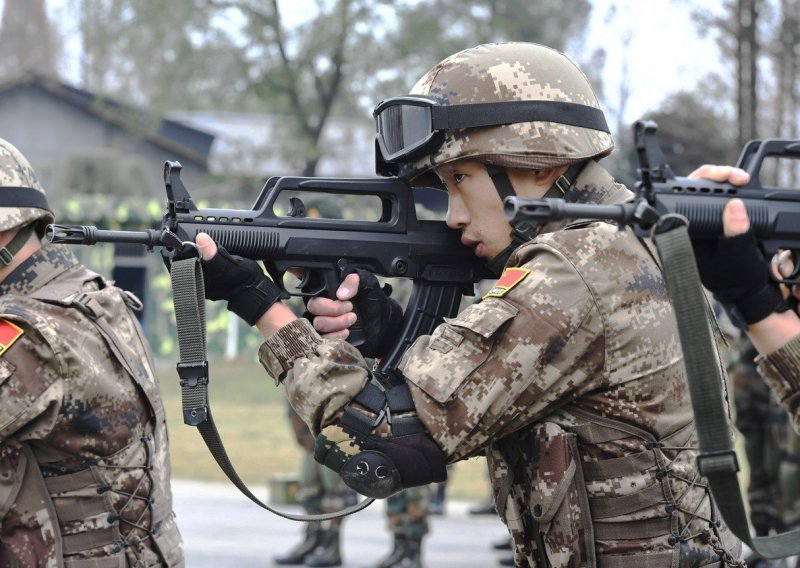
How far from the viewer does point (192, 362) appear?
10.2 feet

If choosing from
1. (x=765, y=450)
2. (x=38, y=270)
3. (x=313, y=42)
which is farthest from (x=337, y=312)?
(x=313, y=42)

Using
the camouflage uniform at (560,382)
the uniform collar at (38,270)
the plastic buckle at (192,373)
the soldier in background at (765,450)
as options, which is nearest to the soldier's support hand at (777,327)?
the camouflage uniform at (560,382)

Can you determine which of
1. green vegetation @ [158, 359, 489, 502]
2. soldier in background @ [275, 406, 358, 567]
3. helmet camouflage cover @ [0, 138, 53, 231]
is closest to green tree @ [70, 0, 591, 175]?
green vegetation @ [158, 359, 489, 502]

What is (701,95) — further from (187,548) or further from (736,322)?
(736,322)

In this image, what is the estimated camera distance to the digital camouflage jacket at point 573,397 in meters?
2.66

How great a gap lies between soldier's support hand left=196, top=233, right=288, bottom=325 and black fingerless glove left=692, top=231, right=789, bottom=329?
3.52ft

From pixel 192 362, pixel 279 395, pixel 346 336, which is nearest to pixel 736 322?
pixel 346 336

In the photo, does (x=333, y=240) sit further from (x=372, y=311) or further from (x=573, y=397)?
(x=573, y=397)

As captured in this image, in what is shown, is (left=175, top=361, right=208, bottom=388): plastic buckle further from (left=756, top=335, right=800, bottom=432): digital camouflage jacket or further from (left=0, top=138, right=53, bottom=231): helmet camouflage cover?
(left=756, top=335, right=800, bottom=432): digital camouflage jacket

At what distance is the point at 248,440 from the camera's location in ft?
44.7

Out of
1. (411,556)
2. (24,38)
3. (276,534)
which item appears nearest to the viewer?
(411,556)

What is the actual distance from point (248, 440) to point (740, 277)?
37.3 ft

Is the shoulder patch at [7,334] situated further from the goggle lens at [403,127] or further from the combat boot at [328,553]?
the combat boot at [328,553]

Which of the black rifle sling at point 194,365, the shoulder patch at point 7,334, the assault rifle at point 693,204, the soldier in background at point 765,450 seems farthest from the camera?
the soldier in background at point 765,450
